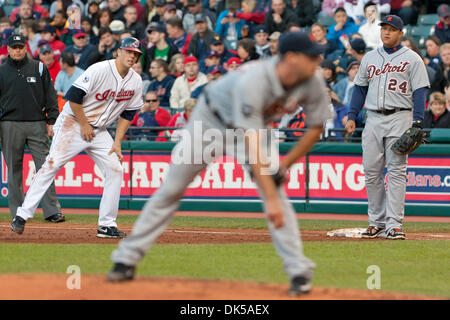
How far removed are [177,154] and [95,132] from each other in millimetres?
3847

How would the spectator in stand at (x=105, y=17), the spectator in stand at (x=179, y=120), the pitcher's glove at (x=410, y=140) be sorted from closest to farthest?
the pitcher's glove at (x=410, y=140) < the spectator in stand at (x=179, y=120) < the spectator in stand at (x=105, y=17)

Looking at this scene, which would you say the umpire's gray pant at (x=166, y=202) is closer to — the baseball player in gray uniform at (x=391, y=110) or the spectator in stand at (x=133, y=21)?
the baseball player in gray uniform at (x=391, y=110)

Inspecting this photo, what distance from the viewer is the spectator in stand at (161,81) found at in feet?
55.3

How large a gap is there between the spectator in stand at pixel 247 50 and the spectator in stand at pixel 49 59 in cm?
387

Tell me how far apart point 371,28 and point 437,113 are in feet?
10.3

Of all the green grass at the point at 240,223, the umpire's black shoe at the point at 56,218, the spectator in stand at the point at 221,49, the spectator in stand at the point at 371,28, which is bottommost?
the green grass at the point at 240,223

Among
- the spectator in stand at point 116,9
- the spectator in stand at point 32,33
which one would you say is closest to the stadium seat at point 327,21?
the spectator in stand at point 116,9

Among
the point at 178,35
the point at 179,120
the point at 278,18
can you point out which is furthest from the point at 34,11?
the point at 179,120

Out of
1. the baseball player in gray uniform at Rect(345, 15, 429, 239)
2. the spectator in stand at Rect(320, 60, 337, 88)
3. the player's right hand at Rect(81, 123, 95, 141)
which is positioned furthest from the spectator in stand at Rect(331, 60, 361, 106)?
the player's right hand at Rect(81, 123, 95, 141)

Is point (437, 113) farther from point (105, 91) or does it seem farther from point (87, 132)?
point (87, 132)

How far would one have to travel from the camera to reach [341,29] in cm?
1756

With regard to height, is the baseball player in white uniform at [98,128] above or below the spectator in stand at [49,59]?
below

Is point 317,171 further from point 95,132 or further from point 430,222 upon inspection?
point 95,132
